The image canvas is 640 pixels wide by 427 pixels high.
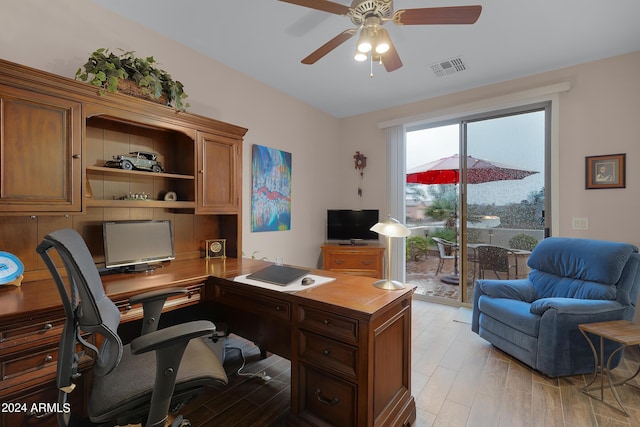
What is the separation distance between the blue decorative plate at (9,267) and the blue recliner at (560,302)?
11.5 ft

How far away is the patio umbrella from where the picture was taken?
3446 millimetres

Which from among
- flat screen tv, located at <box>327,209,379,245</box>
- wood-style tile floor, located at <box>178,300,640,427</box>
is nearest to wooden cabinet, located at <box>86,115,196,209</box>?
wood-style tile floor, located at <box>178,300,640,427</box>

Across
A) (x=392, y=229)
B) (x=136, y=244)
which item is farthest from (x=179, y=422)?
(x=392, y=229)

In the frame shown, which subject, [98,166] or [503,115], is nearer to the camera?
[98,166]

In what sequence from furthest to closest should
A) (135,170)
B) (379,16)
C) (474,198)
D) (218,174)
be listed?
(474,198) → (218,174) → (135,170) → (379,16)

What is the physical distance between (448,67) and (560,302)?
2.43 m

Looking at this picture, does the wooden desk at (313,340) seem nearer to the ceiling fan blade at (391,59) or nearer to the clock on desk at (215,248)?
the clock on desk at (215,248)

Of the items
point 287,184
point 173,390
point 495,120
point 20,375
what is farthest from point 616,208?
point 20,375

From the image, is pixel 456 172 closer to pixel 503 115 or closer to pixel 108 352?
pixel 503 115

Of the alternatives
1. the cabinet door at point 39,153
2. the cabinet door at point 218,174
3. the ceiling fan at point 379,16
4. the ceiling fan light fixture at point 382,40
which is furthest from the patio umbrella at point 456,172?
the cabinet door at point 39,153

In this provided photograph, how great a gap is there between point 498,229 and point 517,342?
155cm

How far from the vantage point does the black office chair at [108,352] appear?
0.99 meters

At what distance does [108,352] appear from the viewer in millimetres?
1067

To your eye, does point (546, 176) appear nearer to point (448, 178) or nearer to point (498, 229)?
point (498, 229)
